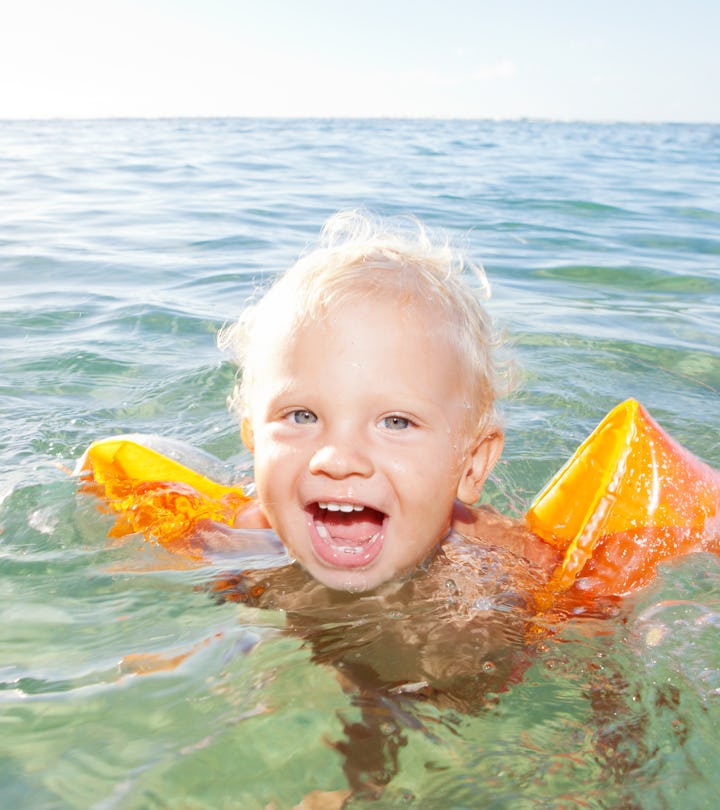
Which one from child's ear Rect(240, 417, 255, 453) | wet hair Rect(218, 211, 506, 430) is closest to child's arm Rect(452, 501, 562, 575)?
wet hair Rect(218, 211, 506, 430)

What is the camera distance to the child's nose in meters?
2.13

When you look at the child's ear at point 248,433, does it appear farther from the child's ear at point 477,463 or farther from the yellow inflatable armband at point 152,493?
the child's ear at point 477,463

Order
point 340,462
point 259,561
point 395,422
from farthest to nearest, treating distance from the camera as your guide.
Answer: point 259,561 → point 395,422 → point 340,462

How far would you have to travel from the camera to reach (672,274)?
24.9 ft

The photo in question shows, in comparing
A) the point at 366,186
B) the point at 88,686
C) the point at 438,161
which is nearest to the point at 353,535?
the point at 88,686

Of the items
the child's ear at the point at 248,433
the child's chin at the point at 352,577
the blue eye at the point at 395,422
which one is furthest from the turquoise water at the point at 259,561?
the blue eye at the point at 395,422

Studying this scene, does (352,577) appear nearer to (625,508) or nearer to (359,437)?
(359,437)

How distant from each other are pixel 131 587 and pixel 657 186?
42.9 ft

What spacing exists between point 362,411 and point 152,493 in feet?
3.75

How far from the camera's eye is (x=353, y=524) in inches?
91.5

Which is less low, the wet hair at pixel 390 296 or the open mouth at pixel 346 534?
the wet hair at pixel 390 296

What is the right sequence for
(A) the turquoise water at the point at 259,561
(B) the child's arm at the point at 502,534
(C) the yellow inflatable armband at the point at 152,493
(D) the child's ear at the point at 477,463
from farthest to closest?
(C) the yellow inflatable armband at the point at 152,493
(B) the child's arm at the point at 502,534
(D) the child's ear at the point at 477,463
(A) the turquoise water at the point at 259,561

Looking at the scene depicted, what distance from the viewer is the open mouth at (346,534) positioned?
2.27 m

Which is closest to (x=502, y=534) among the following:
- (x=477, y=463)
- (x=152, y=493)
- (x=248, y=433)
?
(x=477, y=463)
